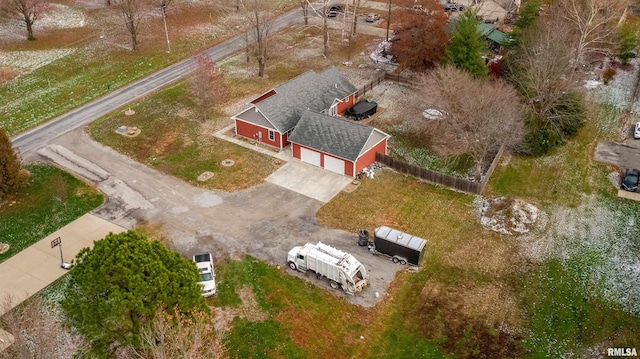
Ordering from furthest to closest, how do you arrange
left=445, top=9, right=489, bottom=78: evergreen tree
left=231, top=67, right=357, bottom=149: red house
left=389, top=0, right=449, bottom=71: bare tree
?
left=389, top=0, right=449, bottom=71: bare tree < left=445, top=9, right=489, bottom=78: evergreen tree < left=231, top=67, right=357, bottom=149: red house

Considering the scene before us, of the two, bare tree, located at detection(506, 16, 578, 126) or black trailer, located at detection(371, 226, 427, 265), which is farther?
bare tree, located at detection(506, 16, 578, 126)

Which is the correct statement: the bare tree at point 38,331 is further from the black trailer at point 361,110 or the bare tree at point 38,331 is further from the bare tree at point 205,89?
the black trailer at point 361,110

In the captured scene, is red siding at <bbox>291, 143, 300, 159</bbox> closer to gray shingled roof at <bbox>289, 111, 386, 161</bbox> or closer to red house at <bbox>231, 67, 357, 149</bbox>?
gray shingled roof at <bbox>289, 111, 386, 161</bbox>

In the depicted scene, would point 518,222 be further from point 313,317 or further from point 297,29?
point 297,29

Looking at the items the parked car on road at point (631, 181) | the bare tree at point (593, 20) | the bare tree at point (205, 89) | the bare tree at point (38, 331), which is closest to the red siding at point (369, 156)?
the bare tree at point (205, 89)

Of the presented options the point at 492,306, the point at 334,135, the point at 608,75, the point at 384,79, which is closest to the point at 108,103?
the point at 334,135

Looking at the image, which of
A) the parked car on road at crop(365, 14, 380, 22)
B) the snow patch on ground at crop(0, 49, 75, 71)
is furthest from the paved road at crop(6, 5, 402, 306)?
the parked car on road at crop(365, 14, 380, 22)
